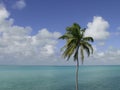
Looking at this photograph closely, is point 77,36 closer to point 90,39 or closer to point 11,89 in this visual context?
point 90,39

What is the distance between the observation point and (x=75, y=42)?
3697 cm

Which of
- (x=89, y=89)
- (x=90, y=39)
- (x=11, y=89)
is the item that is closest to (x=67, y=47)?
(x=90, y=39)

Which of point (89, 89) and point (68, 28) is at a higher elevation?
Answer: point (68, 28)

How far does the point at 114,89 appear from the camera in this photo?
79.8 m

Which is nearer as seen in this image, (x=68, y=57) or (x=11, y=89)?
(x=68, y=57)

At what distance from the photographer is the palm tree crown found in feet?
120

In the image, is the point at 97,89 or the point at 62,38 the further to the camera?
the point at 97,89

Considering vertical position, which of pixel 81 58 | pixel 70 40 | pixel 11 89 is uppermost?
pixel 70 40

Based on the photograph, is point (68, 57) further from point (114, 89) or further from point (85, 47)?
point (114, 89)

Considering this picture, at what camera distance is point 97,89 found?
78312mm

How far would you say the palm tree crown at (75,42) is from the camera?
3644 cm

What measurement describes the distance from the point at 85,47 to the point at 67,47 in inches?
118

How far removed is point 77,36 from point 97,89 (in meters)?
45.7

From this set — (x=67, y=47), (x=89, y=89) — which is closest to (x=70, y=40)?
(x=67, y=47)
